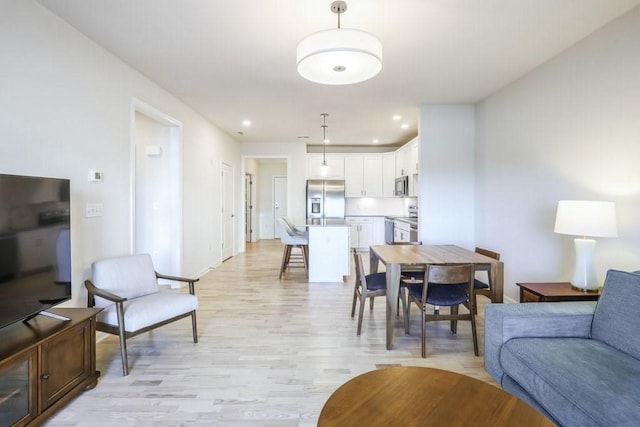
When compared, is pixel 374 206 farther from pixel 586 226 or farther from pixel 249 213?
pixel 586 226

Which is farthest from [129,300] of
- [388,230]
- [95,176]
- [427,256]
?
[388,230]

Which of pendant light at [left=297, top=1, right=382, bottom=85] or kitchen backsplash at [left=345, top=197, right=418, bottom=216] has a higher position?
pendant light at [left=297, top=1, right=382, bottom=85]

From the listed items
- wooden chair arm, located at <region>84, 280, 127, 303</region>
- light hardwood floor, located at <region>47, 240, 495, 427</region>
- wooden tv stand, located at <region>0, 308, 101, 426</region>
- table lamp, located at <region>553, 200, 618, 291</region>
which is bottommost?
light hardwood floor, located at <region>47, 240, 495, 427</region>

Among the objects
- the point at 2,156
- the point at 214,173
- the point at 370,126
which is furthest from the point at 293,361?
the point at 370,126

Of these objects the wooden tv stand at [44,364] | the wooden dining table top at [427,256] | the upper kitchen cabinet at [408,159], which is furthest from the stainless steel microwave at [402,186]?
the wooden tv stand at [44,364]

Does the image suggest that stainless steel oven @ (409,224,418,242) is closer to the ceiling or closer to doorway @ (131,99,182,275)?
the ceiling

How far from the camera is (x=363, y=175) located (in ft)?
25.7

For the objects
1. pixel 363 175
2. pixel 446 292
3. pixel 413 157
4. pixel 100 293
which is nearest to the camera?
pixel 100 293

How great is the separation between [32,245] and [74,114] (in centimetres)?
127

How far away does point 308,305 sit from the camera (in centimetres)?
379

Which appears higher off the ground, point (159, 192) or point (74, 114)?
point (74, 114)

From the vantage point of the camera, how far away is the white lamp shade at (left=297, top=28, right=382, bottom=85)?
176 cm

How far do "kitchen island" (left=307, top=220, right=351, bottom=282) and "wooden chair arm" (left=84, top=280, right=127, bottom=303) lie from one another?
287 cm

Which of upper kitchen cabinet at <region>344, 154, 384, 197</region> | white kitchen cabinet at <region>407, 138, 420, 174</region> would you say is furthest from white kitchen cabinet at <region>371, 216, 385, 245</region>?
white kitchen cabinet at <region>407, 138, 420, 174</region>
